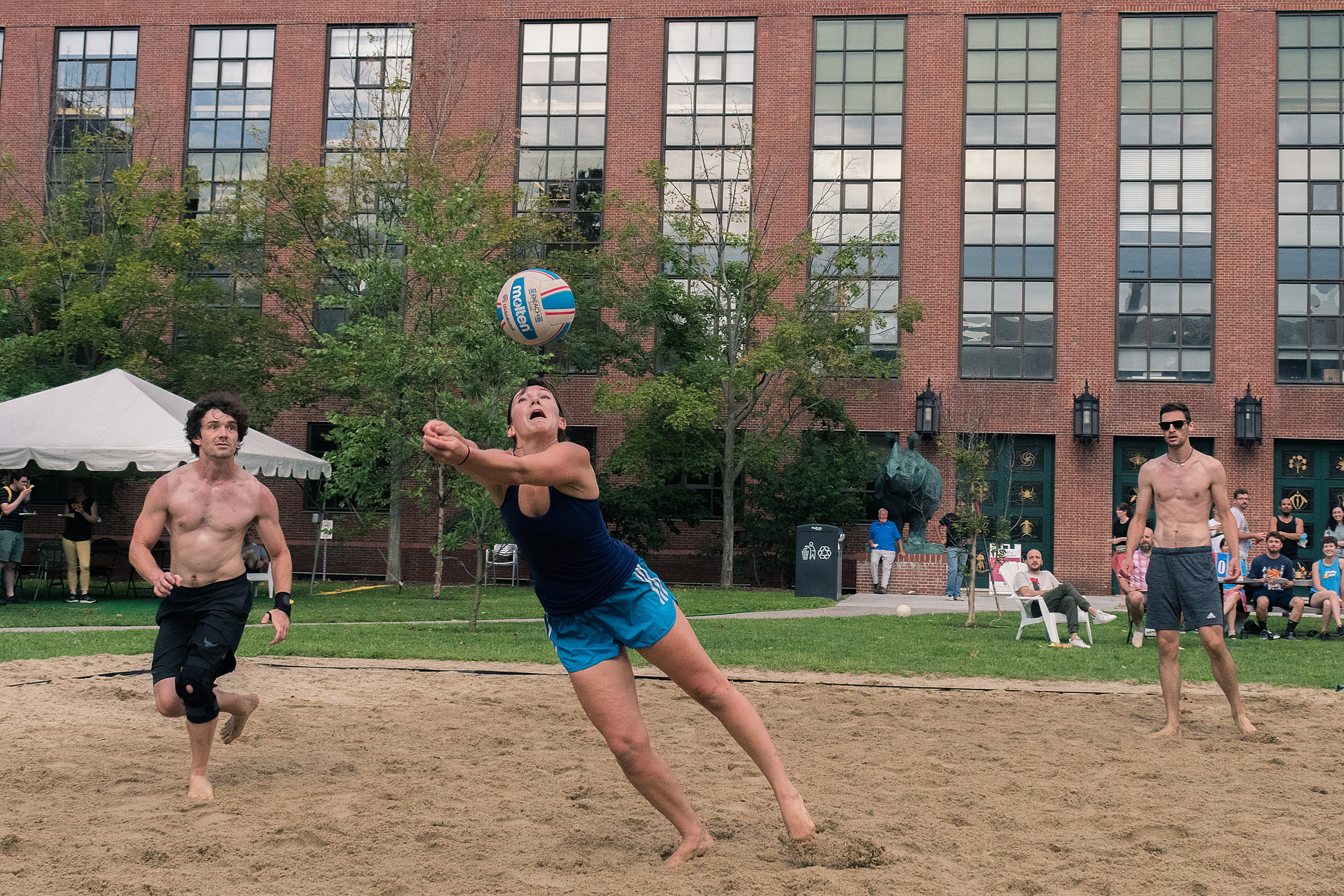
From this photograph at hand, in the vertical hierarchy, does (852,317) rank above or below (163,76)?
below

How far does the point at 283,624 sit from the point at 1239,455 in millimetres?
25642

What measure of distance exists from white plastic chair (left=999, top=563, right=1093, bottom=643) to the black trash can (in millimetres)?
6628

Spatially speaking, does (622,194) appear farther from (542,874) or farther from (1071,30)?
(542,874)

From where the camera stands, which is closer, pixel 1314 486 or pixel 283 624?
pixel 283 624

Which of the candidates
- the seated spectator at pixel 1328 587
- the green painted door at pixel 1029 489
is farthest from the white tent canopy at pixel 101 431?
the green painted door at pixel 1029 489

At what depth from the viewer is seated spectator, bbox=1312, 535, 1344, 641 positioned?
13.7 m

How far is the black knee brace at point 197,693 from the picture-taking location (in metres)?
5.23

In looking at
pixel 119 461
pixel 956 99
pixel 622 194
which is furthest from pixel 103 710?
pixel 956 99

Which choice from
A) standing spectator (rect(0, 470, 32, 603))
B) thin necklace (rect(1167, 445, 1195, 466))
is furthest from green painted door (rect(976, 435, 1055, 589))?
standing spectator (rect(0, 470, 32, 603))

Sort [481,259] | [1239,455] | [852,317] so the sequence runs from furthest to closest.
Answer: [1239,455]
[852,317]
[481,259]

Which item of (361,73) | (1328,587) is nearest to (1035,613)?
(1328,587)

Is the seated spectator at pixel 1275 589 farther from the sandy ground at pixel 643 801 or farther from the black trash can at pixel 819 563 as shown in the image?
the black trash can at pixel 819 563

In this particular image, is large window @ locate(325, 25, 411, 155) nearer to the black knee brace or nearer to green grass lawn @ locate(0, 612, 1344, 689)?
green grass lawn @ locate(0, 612, 1344, 689)

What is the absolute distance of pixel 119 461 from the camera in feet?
52.5
